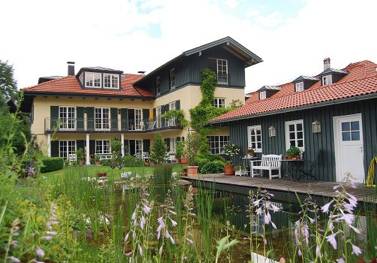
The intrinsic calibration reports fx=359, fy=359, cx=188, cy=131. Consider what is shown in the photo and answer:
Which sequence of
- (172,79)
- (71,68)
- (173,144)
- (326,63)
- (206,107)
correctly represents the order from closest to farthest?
1. (206,107)
2. (173,144)
3. (172,79)
4. (326,63)
5. (71,68)

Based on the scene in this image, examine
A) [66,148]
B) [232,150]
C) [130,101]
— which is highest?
[130,101]

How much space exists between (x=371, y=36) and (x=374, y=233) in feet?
Answer: 56.8

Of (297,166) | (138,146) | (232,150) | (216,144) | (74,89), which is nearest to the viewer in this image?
(297,166)

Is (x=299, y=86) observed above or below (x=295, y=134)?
above

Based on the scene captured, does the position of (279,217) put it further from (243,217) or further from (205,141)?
(205,141)

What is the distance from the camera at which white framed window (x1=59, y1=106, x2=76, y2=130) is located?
24312 millimetres

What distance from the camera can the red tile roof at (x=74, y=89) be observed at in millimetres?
24027

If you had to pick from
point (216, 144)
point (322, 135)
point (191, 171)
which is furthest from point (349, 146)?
point (216, 144)

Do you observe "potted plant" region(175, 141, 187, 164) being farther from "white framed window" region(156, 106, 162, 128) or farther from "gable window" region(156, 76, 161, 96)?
"gable window" region(156, 76, 161, 96)

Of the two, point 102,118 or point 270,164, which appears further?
point 102,118

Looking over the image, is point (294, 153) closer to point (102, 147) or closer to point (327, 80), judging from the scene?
point (327, 80)

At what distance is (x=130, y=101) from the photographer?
26984 millimetres

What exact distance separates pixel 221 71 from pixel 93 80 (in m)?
9.64

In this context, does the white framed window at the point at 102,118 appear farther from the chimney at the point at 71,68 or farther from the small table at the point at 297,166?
the small table at the point at 297,166
